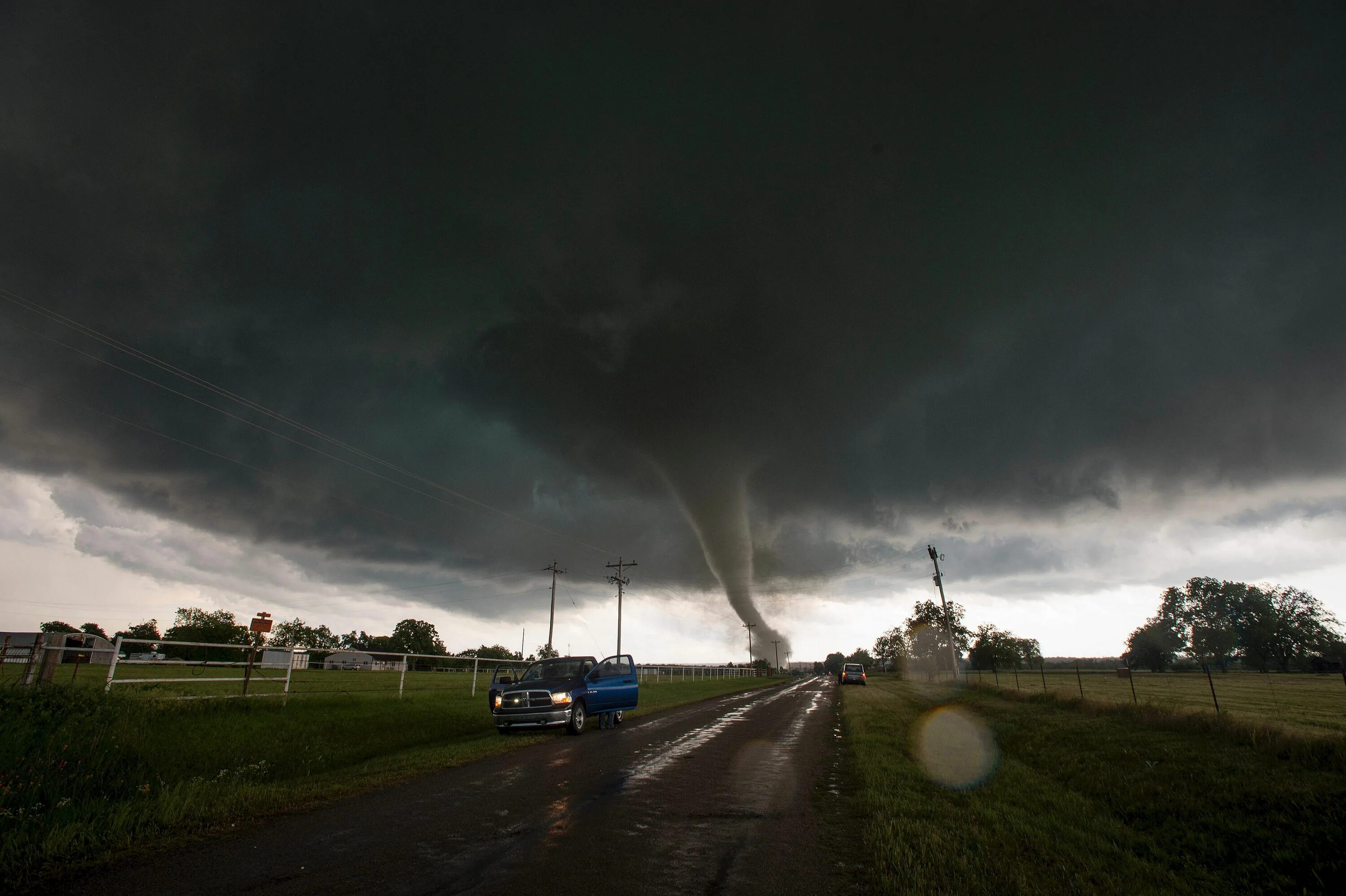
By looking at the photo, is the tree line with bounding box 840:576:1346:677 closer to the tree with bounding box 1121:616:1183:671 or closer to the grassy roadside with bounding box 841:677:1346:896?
the tree with bounding box 1121:616:1183:671

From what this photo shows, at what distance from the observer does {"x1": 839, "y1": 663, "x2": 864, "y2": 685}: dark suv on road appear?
59.0 m

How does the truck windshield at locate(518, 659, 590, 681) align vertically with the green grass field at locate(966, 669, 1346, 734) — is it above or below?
above

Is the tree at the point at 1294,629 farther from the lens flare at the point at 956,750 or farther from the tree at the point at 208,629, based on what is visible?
the tree at the point at 208,629

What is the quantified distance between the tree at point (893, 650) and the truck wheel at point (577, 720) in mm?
87740

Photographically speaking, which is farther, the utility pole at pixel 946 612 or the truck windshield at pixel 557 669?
the utility pole at pixel 946 612

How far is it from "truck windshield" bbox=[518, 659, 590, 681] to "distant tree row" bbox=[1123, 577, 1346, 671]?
438 feet

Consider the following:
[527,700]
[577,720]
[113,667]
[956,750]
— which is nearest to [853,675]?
[577,720]

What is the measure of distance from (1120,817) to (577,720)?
1249 centimetres

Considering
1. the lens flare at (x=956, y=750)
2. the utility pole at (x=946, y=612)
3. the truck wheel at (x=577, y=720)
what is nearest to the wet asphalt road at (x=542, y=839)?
the lens flare at (x=956, y=750)

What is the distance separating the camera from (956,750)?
1349cm

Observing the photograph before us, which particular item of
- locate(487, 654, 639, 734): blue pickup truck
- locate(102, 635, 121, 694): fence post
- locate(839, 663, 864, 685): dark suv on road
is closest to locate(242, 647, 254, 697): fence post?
locate(102, 635, 121, 694): fence post

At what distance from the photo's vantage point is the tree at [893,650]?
96.2 m

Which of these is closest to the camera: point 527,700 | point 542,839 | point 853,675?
point 542,839

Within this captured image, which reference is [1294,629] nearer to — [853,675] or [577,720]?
[853,675]
